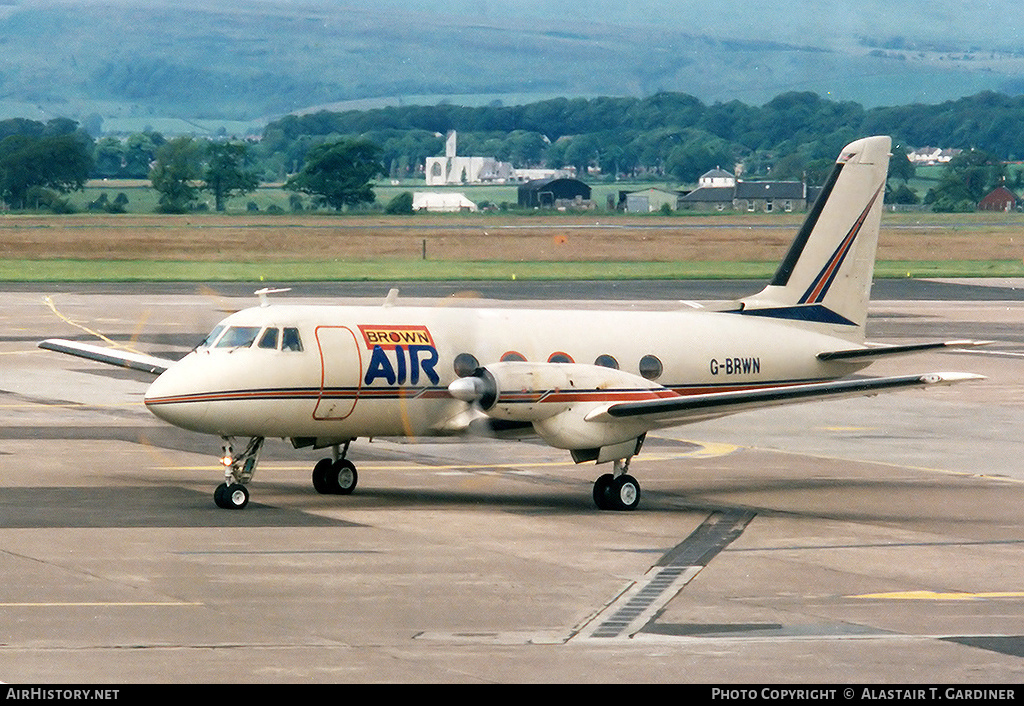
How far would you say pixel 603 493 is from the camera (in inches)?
981

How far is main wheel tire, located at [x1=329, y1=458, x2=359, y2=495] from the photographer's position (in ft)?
85.5

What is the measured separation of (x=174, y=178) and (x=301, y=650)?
506 ft

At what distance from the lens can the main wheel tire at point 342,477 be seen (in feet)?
85.5

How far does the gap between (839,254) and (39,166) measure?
15058 centimetres

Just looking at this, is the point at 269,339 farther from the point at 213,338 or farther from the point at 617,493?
the point at 617,493

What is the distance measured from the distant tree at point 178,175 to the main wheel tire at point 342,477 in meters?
141

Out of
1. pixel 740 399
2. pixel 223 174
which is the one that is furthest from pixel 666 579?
pixel 223 174

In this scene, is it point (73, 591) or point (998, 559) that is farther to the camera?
point (998, 559)

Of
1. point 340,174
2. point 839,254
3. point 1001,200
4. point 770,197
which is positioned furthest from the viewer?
point 770,197

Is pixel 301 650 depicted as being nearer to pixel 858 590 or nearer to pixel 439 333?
pixel 858 590

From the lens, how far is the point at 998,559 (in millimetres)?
20922

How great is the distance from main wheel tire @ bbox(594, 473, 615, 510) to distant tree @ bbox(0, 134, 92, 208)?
492 feet

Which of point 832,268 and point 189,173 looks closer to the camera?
point 832,268
